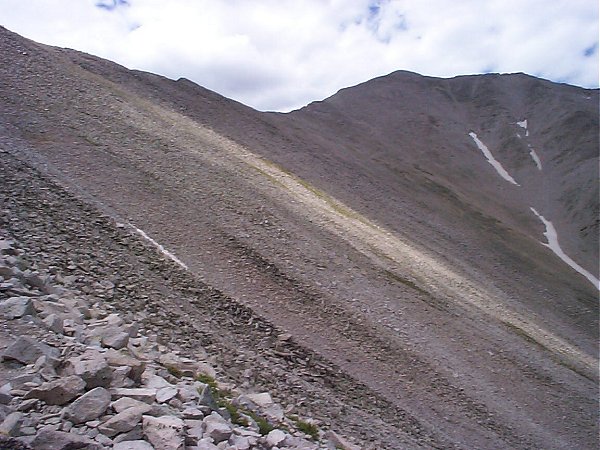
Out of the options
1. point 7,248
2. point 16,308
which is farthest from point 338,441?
point 7,248

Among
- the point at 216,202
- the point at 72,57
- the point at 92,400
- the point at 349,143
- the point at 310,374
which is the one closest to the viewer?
the point at 92,400

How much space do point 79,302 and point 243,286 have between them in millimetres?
7000

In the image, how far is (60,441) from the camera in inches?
260

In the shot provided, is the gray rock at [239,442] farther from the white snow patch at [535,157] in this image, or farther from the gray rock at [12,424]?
the white snow patch at [535,157]

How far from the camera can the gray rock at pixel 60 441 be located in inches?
256

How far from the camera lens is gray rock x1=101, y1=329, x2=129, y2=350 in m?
9.88

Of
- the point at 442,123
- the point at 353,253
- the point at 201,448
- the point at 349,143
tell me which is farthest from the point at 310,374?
the point at 442,123

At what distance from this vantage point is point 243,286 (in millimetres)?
18109

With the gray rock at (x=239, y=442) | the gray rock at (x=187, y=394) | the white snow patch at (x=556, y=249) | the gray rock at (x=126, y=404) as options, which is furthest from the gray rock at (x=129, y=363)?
the white snow patch at (x=556, y=249)

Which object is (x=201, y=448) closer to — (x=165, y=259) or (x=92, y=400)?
(x=92, y=400)

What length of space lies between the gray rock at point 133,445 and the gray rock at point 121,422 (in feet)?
0.78

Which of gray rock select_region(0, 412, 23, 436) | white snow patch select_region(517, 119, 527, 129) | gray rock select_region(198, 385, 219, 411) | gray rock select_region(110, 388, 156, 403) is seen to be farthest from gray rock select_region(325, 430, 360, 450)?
white snow patch select_region(517, 119, 527, 129)

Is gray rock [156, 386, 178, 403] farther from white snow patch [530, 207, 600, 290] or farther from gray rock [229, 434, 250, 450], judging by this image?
white snow patch [530, 207, 600, 290]

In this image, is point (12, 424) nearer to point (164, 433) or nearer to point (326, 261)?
point (164, 433)
